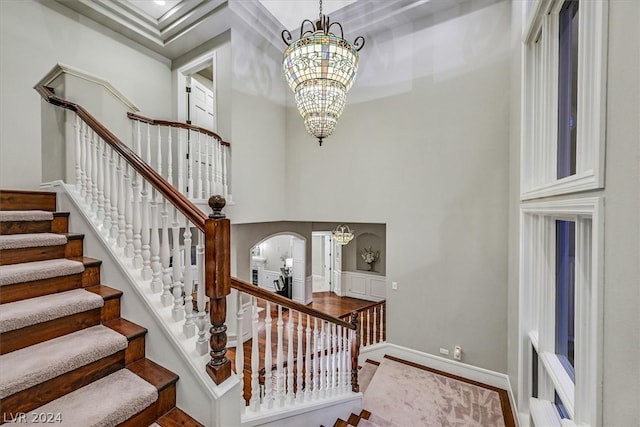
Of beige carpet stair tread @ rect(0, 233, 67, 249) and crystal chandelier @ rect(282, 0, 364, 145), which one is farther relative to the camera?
crystal chandelier @ rect(282, 0, 364, 145)

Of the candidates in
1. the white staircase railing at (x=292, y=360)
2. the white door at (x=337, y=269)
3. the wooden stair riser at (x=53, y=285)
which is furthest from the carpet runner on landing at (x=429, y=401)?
the white door at (x=337, y=269)

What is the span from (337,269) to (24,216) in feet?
24.5

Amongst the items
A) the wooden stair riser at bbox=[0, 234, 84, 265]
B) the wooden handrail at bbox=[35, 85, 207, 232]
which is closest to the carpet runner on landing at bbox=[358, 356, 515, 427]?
the wooden handrail at bbox=[35, 85, 207, 232]

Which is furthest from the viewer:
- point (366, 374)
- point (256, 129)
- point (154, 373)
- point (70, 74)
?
point (256, 129)

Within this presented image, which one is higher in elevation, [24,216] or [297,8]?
[297,8]

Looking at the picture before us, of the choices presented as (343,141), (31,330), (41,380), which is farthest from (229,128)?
(41,380)

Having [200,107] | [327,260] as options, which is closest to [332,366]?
[200,107]

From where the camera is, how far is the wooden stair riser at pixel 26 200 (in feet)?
6.68

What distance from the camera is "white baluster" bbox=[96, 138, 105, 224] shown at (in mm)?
1948

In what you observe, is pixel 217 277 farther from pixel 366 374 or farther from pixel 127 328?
pixel 366 374

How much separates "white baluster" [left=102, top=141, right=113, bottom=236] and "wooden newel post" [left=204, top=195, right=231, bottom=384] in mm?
1120

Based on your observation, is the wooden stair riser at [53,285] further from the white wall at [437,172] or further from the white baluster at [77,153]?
the white wall at [437,172]

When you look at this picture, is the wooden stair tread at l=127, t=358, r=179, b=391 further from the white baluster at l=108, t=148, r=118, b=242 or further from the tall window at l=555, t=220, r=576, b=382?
the tall window at l=555, t=220, r=576, b=382

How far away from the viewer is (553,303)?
165 centimetres
